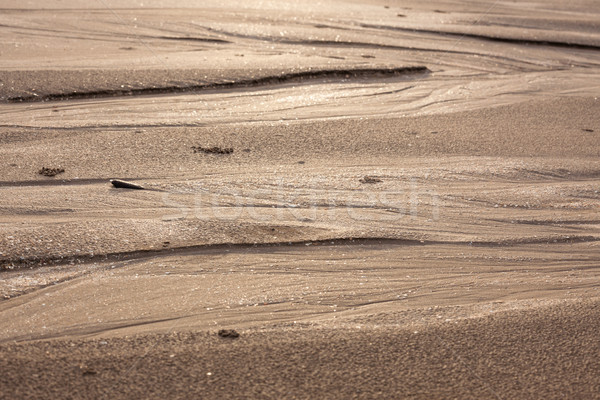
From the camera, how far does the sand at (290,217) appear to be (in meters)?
2.73

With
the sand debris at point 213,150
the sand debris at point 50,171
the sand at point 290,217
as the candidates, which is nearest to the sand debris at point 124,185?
the sand at point 290,217

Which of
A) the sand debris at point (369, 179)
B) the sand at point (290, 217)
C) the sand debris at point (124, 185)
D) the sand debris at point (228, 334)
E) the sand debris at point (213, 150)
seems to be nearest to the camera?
the sand at point (290, 217)

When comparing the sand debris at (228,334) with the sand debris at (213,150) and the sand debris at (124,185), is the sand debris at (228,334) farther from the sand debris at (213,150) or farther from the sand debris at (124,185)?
the sand debris at (213,150)

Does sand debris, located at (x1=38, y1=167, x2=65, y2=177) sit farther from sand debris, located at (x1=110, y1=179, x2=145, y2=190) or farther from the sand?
sand debris, located at (x1=110, y1=179, x2=145, y2=190)

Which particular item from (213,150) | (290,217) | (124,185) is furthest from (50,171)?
(290,217)

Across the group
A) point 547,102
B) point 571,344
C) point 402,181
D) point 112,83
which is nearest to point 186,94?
point 112,83

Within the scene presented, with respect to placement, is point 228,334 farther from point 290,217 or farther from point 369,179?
point 369,179

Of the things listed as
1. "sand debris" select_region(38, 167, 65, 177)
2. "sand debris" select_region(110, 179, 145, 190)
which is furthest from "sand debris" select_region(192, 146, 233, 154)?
"sand debris" select_region(38, 167, 65, 177)

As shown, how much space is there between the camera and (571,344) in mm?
2977

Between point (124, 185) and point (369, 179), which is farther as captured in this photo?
point (369, 179)

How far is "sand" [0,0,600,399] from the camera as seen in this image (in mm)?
2732

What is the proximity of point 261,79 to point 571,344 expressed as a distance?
4130mm

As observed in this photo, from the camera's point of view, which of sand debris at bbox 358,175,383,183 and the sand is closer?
the sand

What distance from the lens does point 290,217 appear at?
13.1 ft
